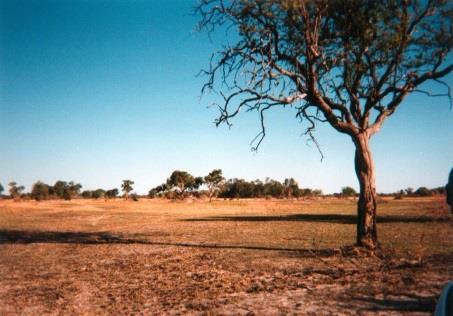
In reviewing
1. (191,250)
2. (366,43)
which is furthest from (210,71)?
(191,250)

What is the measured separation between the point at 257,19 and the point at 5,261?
41.6 feet

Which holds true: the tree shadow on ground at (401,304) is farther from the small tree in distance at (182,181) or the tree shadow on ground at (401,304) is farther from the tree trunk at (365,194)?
the small tree in distance at (182,181)

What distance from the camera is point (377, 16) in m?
13.0

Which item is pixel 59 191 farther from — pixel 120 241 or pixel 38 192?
pixel 120 241

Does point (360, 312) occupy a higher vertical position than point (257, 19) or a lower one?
lower

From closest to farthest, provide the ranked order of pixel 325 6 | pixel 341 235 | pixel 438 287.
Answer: pixel 438 287, pixel 325 6, pixel 341 235

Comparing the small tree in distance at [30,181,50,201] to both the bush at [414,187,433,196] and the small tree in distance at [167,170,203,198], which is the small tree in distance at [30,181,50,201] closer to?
the small tree in distance at [167,170,203,198]

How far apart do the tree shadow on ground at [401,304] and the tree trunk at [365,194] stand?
590 centimetres

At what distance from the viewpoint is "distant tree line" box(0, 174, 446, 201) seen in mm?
117062

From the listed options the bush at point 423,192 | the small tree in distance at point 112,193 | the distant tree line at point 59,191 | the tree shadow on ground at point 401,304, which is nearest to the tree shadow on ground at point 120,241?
the tree shadow on ground at point 401,304

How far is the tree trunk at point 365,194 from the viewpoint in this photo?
1277 centimetres

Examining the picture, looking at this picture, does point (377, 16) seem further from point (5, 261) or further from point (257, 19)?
point (5, 261)

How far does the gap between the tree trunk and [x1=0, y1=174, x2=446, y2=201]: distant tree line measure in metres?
104

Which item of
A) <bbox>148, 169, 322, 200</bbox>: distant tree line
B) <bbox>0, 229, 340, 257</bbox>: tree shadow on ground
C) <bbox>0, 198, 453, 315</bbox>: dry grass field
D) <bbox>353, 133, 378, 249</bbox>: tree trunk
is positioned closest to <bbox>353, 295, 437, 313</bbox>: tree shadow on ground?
<bbox>0, 198, 453, 315</bbox>: dry grass field
